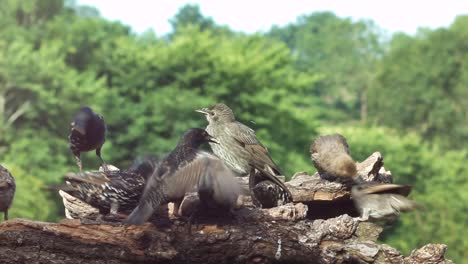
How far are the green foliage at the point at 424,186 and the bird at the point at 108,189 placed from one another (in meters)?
42.1

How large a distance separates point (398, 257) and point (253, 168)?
9.06 ft

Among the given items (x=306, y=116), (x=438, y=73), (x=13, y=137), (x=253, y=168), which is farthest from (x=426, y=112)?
(x=253, y=168)

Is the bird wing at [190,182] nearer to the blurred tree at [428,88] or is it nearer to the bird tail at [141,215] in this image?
the bird tail at [141,215]

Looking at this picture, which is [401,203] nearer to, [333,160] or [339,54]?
[333,160]

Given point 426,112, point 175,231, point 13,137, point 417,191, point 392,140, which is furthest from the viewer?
point 426,112

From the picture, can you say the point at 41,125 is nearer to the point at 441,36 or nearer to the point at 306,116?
the point at 306,116

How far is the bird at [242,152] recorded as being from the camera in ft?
35.8

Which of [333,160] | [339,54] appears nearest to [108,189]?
[333,160]

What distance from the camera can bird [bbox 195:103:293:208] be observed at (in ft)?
35.8

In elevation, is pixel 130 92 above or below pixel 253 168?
above

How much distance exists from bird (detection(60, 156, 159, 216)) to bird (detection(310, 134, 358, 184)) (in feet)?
7.89

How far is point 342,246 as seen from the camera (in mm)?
9625

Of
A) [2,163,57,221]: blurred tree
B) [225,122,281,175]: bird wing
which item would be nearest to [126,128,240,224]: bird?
[225,122,281,175]: bird wing

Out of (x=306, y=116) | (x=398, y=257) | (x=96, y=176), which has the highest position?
(x=306, y=116)
